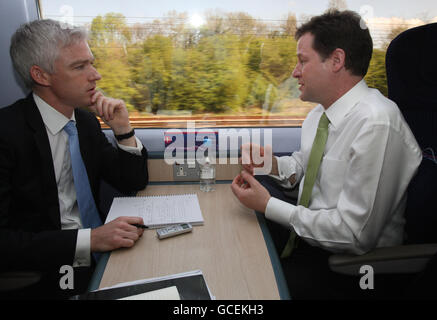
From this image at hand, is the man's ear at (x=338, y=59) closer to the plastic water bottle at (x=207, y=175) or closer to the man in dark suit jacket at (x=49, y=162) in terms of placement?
the plastic water bottle at (x=207, y=175)

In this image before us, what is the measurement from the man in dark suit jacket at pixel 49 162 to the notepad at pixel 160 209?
117 mm

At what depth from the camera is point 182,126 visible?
6.66 feet

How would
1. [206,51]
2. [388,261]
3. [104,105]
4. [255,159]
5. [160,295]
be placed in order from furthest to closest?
[206,51] → [255,159] → [104,105] → [388,261] → [160,295]

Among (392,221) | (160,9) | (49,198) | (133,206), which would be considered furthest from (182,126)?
(392,221)

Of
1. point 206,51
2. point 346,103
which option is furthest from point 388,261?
point 206,51

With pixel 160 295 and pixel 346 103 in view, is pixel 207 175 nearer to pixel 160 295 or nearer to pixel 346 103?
pixel 346 103

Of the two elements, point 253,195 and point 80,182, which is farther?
point 80,182

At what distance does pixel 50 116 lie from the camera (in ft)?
4.24

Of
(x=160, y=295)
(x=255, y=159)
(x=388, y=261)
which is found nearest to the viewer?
(x=160, y=295)

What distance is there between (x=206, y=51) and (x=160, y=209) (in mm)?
1102

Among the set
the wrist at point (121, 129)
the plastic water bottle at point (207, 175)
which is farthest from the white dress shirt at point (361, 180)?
the wrist at point (121, 129)

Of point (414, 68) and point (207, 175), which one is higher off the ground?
point (414, 68)

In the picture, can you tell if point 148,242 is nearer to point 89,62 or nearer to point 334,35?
point 89,62
